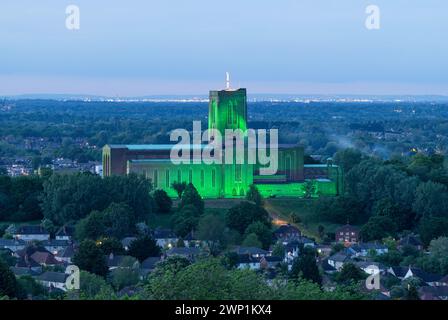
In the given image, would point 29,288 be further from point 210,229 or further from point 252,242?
point 210,229

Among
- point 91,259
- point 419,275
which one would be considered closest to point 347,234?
point 419,275

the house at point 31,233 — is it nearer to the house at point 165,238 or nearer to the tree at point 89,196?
the tree at point 89,196

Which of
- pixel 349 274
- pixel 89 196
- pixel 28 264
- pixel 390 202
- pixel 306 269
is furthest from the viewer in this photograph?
pixel 89 196

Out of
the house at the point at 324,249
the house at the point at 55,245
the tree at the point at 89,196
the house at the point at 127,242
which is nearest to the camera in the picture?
the house at the point at 127,242

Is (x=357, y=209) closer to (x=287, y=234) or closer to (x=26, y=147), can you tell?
(x=287, y=234)

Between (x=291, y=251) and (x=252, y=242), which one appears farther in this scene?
(x=252, y=242)

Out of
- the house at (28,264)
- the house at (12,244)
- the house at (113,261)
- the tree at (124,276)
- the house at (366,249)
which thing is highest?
the tree at (124,276)

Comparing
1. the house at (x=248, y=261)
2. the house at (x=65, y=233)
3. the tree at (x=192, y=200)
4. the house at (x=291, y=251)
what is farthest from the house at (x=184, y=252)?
the tree at (x=192, y=200)

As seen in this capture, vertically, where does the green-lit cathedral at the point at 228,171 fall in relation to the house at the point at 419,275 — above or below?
above
